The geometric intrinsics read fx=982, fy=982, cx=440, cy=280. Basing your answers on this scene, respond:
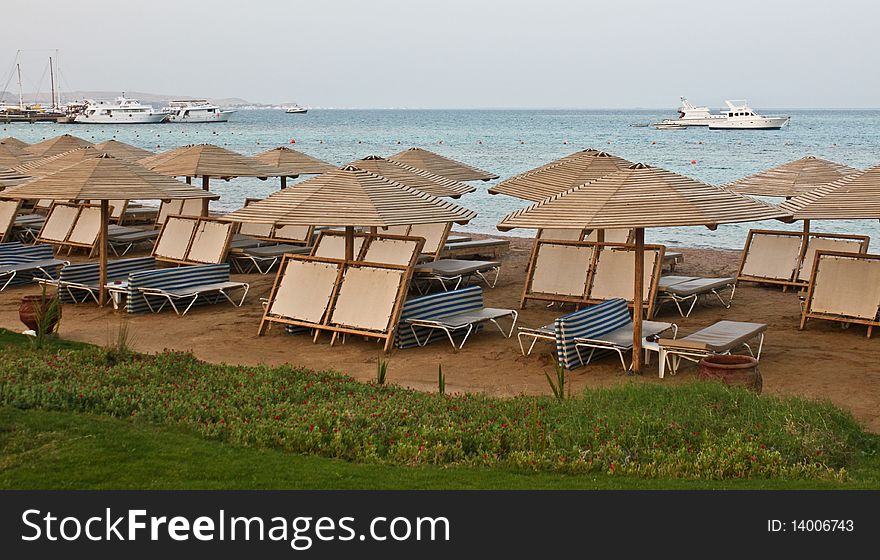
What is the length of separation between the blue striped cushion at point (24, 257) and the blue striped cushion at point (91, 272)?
134 cm

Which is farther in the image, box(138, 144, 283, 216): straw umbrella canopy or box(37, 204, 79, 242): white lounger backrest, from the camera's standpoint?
box(37, 204, 79, 242): white lounger backrest

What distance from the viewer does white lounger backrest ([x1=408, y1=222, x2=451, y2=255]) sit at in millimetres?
14648

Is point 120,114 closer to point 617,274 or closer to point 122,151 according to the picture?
point 122,151

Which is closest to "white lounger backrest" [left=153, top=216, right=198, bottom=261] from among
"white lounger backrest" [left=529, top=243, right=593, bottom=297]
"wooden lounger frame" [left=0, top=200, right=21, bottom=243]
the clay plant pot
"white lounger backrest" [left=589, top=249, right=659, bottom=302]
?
"wooden lounger frame" [left=0, top=200, right=21, bottom=243]

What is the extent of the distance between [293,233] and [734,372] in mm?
10361

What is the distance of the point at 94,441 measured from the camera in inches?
239

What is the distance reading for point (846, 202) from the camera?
434 inches

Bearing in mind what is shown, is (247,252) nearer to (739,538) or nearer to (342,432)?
(342,432)

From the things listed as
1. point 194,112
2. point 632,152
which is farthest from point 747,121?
point 194,112

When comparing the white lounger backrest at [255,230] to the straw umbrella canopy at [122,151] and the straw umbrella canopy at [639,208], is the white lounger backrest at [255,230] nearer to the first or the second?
the straw umbrella canopy at [122,151]

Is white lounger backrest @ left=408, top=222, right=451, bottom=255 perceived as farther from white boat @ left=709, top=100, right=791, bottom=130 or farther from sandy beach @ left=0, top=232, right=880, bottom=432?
white boat @ left=709, top=100, right=791, bottom=130

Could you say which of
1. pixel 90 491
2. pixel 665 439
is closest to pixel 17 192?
pixel 90 491

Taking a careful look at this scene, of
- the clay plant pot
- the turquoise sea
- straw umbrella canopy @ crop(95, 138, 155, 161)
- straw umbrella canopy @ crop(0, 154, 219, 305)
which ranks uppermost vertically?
straw umbrella canopy @ crop(0, 154, 219, 305)

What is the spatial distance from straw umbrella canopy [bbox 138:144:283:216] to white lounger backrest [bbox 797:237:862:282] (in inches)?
351
